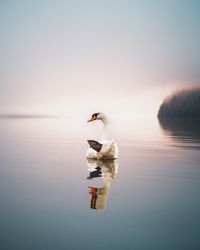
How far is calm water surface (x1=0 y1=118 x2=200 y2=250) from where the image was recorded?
554cm

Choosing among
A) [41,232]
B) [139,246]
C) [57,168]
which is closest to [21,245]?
Answer: [41,232]

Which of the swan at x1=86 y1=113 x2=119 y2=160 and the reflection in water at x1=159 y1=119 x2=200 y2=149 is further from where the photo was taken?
the reflection in water at x1=159 y1=119 x2=200 y2=149

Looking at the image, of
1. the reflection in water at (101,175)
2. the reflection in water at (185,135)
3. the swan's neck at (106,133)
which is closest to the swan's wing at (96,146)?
the reflection in water at (101,175)

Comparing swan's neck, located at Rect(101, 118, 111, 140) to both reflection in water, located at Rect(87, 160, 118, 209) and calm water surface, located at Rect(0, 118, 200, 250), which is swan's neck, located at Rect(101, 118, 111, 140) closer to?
reflection in water, located at Rect(87, 160, 118, 209)

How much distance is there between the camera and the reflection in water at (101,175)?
24.3ft

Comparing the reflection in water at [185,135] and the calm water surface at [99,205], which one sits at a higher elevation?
the reflection in water at [185,135]

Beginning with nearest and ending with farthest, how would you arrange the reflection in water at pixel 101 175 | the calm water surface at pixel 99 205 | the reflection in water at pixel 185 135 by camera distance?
the calm water surface at pixel 99 205
the reflection in water at pixel 101 175
the reflection in water at pixel 185 135

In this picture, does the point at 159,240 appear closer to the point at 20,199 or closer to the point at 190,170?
the point at 20,199

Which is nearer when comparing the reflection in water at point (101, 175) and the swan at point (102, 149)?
the reflection in water at point (101, 175)

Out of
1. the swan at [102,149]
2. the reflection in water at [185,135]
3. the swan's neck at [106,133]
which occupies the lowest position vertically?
the swan at [102,149]

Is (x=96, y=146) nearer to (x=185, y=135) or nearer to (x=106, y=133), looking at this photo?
(x=106, y=133)

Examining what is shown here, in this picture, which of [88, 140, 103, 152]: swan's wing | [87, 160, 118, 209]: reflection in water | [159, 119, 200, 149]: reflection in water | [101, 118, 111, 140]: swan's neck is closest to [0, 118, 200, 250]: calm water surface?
[87, 160, 118, 209]: reflection in water

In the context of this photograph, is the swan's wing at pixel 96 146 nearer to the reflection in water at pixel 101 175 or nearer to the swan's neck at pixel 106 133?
the reflection in water at pixel 101 175

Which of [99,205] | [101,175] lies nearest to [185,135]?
[101,175]
